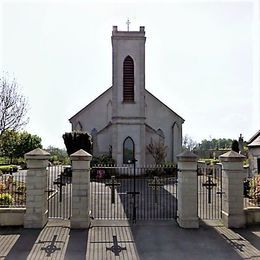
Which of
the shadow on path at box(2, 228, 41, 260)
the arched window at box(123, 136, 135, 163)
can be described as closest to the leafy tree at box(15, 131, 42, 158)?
the arched window at box(123, 136, 135, 163)

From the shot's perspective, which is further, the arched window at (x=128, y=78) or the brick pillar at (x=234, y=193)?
the arched window at (x=128, y=78)

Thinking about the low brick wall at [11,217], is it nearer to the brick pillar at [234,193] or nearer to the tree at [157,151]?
the brick pillar at [234,193]

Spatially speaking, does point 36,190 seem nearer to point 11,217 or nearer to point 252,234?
point 11,217

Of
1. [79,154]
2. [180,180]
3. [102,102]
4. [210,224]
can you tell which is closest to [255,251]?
[210,224]

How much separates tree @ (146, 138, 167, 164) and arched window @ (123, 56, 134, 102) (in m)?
4.82

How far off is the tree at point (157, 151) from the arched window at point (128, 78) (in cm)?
482

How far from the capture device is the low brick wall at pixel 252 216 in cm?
1067

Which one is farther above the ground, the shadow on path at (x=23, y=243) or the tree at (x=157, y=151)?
the tree at (x=157, y=151)

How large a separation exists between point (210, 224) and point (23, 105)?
68.5 feet

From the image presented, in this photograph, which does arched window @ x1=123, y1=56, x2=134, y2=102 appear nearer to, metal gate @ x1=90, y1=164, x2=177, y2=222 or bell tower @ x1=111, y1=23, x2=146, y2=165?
bell tower @ x1=111, y1=23, x2=146, y2=165

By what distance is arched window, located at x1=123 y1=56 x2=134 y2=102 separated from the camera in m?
29.9

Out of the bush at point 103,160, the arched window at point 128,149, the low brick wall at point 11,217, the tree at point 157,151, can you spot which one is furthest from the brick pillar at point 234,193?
the tree at point 157,151

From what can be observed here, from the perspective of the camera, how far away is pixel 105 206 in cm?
Result: 1410

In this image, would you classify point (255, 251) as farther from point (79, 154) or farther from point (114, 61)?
point (114, 61)
